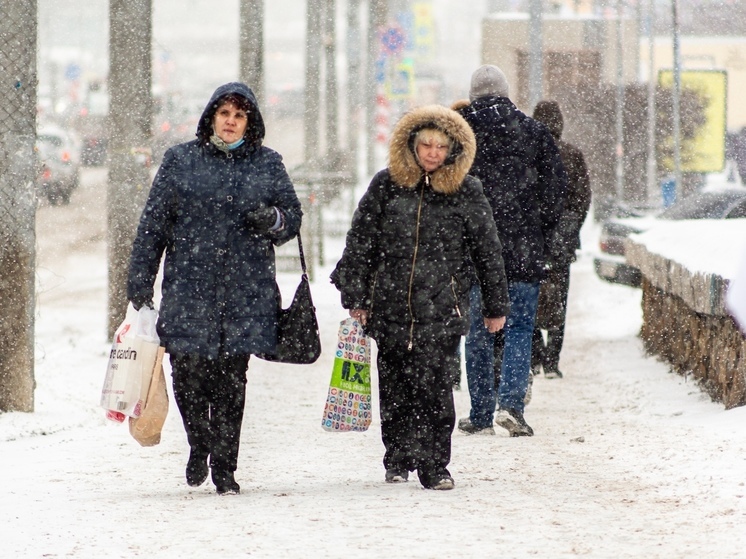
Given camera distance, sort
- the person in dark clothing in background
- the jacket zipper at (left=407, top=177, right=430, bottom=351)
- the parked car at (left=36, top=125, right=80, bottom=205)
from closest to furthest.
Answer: the jacket zipper at (left=407, top=177, right=430, bottom=351), the person in dark clothing in background, the parked car at (left=36, top=125, right=80, bottom=205)

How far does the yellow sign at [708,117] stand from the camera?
2116 centimetres

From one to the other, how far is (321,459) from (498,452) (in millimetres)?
909

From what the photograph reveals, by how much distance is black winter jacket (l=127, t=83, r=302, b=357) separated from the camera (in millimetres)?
6621

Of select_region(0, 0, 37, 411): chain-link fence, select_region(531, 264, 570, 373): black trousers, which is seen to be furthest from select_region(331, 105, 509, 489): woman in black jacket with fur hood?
select_region(531, 264, 570, 373): black trousers

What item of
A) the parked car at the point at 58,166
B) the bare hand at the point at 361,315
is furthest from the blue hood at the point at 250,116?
the parked car at the point at 58,166

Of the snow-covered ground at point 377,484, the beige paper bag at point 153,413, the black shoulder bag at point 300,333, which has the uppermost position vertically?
the black shoulder bag at point 300,333

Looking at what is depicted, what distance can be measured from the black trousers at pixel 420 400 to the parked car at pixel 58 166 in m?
29.1

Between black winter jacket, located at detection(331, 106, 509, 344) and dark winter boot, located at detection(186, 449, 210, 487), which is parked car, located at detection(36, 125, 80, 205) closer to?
dark winter boot, located at detection(186, 449, 210, 487)

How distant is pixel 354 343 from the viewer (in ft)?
23.1

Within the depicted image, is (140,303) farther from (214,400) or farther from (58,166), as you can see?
(58,166)

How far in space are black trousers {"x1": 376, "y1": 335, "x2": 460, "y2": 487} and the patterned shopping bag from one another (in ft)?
0.31

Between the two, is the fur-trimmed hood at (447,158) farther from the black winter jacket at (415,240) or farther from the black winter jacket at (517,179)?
the black winter jacket at (517,179)

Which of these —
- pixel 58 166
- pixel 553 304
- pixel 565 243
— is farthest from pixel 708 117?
pixel 58 166

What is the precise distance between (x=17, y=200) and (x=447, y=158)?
3608 millimetres
